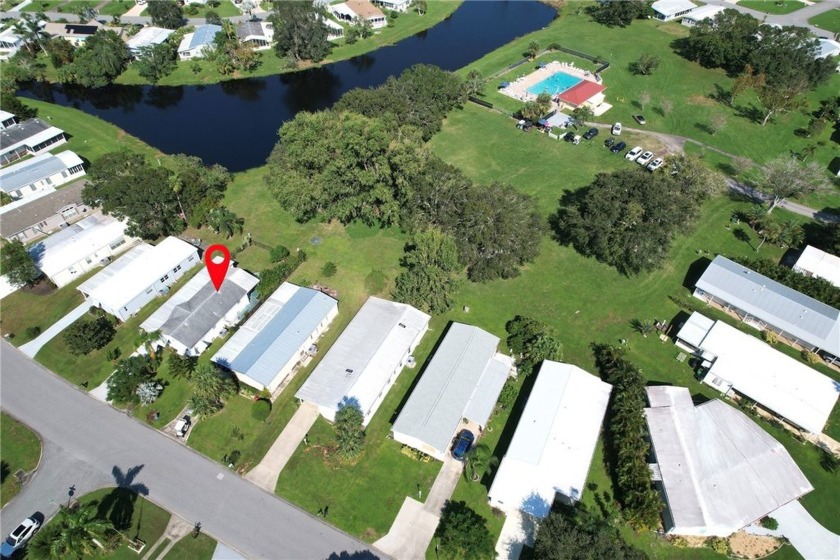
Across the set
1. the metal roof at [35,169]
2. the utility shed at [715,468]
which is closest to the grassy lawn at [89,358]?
the metal roof at [35,169]

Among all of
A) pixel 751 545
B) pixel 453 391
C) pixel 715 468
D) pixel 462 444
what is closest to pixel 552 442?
pixel 462 444

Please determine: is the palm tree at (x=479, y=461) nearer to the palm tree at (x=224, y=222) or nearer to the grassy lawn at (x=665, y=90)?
the palm tree at (x=224, y=222)

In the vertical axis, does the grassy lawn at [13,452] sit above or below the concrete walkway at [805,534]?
below

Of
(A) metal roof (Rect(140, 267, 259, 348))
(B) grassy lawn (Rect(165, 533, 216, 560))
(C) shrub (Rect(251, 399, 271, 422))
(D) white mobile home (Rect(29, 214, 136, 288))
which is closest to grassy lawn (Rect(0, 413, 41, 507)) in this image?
(A) metal roof (Rect(140, 267, 259, 348))

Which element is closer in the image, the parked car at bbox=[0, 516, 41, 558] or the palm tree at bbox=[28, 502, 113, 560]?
the palm tree at bbox=[28, 502, 113, 560]

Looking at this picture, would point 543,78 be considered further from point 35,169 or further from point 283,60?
point 35,169

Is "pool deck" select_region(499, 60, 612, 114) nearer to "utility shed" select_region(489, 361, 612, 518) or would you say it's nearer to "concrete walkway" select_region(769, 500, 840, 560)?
"utility shed" select_region(489, 361, 612, 518)
